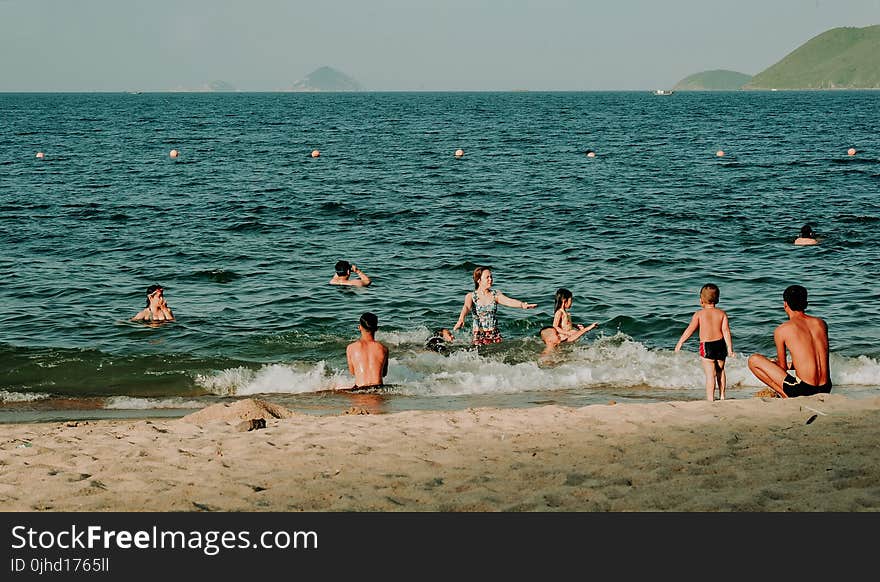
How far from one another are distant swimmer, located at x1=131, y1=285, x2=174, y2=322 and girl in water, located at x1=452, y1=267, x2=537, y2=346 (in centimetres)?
576

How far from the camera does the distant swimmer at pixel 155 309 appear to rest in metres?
16.1

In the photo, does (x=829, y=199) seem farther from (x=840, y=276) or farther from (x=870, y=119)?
(x=870, y=119)

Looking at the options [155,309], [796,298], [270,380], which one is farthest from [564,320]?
[155,309]

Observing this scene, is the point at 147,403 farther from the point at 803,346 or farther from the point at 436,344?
the point at 803,346

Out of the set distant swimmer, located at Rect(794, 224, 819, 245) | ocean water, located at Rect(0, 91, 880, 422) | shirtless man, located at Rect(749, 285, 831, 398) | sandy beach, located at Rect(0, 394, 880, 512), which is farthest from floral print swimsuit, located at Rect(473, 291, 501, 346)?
distant swimmer, located at Rect(794, 224, 819, 245)

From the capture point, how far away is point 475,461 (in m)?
7.67

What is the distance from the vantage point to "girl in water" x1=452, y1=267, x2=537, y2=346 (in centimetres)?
1424

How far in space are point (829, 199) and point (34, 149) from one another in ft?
146

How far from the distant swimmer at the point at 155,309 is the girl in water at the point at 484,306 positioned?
18.9 ft

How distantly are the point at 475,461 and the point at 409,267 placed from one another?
46.2ft

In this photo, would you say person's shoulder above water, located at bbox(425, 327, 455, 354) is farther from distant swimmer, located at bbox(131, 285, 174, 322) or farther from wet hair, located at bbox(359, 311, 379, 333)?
distant swimmer, located at bbox(131, 285, 174, 322)

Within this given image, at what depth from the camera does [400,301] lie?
60.0 ft

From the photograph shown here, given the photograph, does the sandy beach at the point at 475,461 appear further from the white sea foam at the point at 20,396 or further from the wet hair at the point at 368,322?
the white sea foam at the point at 20,396

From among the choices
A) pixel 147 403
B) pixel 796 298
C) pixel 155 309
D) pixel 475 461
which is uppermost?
pixel 796 298
